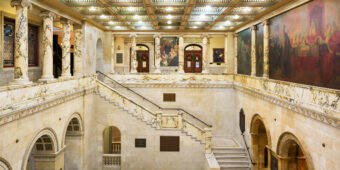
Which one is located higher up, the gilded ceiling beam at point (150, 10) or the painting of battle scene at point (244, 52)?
the gilded ceiling beam at point (150, 10)

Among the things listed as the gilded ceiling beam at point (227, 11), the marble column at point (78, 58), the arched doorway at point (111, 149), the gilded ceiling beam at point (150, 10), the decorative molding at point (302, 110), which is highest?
the gilded ceiling beam at point (150, 10)

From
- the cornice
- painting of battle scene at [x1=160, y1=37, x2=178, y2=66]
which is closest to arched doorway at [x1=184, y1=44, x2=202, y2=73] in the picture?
painting of battle scene at [x1=160, y1=37, x2=178, y2=66]

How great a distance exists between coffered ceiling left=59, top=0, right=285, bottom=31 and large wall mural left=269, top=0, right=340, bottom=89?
1427 millimetres

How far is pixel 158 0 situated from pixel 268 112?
786 centimetres

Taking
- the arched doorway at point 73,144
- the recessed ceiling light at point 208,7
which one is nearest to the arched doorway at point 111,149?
the arched doorway at point 73,144

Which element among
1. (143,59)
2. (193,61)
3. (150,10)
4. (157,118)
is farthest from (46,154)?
(193,61)

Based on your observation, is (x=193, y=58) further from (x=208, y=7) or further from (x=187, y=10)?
(x=208, y=7)

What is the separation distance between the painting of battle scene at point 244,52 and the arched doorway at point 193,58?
4852mm

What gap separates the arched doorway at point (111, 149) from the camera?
1701 cm

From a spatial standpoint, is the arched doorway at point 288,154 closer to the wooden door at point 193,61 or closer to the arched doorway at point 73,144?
the arched doorway at point 73,144

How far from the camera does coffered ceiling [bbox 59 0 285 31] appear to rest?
12.5 meters

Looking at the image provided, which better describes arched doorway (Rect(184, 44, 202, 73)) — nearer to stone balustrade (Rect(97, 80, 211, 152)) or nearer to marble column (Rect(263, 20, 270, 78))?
stone balustrade (Rect(97, 80, 211, 152))

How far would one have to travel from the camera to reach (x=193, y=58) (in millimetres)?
25203

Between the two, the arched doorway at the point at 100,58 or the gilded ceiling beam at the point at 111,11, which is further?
the arched doorway at the point at 100,58
